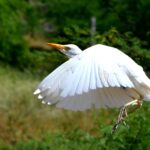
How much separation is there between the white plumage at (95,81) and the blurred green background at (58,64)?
21.3 inches

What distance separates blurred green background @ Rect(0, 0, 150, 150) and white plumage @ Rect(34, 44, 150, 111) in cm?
54

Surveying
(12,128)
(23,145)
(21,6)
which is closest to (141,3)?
(21,6)

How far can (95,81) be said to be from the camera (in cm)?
356

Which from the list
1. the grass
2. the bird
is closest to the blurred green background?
the grass

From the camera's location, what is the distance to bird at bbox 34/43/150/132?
3.54 m

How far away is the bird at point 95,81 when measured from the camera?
354 cm

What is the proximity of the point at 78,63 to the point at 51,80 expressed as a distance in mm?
195

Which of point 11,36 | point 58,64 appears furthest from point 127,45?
point 11,36

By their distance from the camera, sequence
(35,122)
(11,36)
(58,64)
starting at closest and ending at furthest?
(58,64) → (35,122) → (11,36)

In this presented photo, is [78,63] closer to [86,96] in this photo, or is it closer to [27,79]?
[86,96]

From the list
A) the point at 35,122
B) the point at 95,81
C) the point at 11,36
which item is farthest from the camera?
the point at 11,36

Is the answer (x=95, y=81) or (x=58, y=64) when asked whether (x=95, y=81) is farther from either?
(x=58, y=64)

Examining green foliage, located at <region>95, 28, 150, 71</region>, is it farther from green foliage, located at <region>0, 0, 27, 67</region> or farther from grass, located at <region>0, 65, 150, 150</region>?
green foliage, located at <region>0, 0, 27, 67</region>

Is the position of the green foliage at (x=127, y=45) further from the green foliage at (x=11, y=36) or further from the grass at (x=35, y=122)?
the green foliage at (x=11, y=36)
